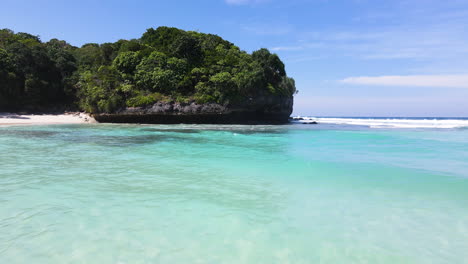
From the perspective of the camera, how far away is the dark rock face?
34062 mm

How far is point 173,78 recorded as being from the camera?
3588 cm

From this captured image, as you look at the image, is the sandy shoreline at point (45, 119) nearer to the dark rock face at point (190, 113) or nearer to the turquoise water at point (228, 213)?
the dark rock face at point (190, 113)

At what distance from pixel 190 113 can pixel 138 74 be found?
847 cm

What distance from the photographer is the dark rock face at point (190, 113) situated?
3406 centimetres

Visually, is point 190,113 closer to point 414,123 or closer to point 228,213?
point 228,213

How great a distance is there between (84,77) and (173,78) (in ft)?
43.1

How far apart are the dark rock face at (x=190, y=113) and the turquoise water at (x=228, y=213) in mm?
25521

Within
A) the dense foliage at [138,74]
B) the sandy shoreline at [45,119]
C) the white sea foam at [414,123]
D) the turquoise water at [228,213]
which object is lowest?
the turquoise water at [228,213]

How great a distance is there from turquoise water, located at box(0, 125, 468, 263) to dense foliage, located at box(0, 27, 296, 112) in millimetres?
27311

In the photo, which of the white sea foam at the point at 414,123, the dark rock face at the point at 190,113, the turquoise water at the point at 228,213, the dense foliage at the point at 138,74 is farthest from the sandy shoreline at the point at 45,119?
the white sea foam at the point at 414,123

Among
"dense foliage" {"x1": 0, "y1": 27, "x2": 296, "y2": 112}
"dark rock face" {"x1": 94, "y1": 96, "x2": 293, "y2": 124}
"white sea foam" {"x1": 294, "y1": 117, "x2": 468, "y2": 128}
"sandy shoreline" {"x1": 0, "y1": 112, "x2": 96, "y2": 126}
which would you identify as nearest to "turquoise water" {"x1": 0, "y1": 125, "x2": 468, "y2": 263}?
"dark rock face" {"x1": 94, "y1": 96, "x2": 293, "y2": 124}

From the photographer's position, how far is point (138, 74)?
3600 centimetres

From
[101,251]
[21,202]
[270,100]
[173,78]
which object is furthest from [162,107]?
[101,251]

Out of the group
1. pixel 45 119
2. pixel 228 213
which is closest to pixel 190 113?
pixel 45 119
